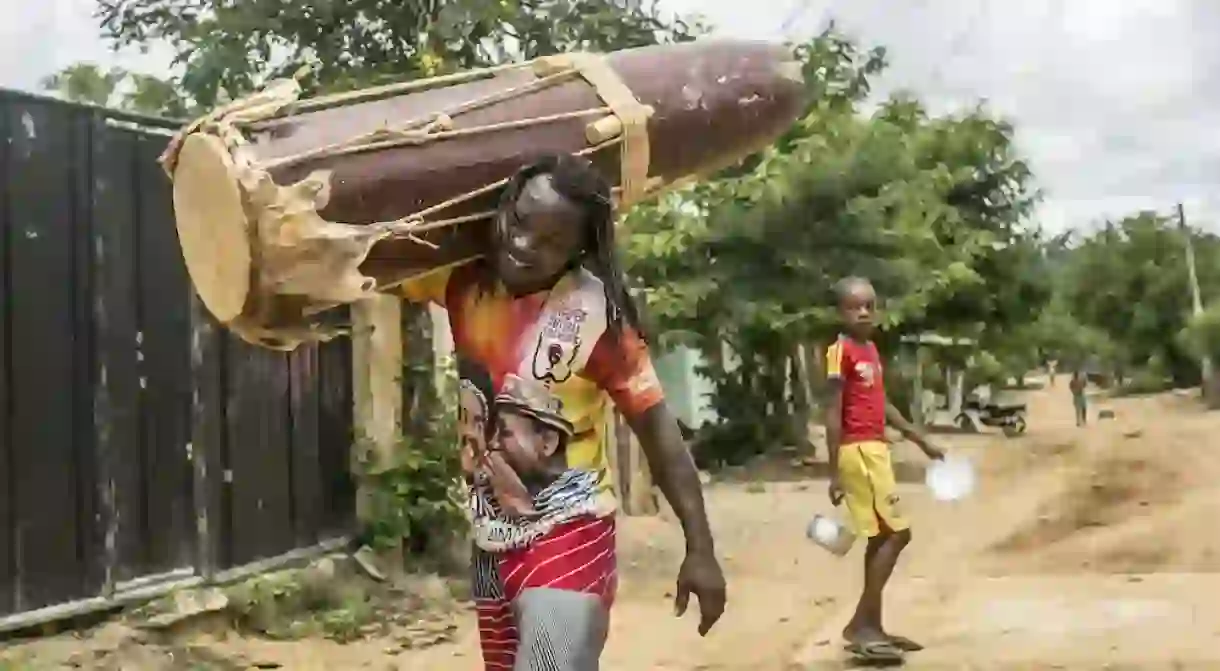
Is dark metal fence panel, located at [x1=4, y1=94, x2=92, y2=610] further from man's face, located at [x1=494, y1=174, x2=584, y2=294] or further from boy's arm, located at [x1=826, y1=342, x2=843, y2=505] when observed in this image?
man's face, located at [x1=494, y1=174, x2=584, y2=294]

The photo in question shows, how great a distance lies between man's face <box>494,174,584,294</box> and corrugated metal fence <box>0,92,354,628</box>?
312 cm

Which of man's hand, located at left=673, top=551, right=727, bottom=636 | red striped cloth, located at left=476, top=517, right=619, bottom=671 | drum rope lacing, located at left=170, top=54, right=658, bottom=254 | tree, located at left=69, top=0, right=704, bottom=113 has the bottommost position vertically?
man's hand, located at left=673, top=551, right=727, bottom=636

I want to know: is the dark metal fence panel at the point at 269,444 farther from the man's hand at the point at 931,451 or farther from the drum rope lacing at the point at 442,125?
the drum rope lacing at the point at 442,125

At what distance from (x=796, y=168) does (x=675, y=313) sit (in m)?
2.06

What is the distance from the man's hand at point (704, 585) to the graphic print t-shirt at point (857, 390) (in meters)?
3.09

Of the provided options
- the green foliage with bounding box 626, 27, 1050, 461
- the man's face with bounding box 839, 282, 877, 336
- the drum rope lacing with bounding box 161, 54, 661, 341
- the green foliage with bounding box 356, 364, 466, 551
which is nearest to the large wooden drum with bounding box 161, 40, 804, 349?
the drum rope lacing with bounding box 161, 54, 661, 341

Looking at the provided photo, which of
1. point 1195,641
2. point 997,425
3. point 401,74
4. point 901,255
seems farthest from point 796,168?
point 997,425

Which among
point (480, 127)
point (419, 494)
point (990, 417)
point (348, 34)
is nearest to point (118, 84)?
point (348, 34)

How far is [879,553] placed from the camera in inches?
232

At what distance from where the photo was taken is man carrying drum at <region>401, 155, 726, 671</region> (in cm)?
267

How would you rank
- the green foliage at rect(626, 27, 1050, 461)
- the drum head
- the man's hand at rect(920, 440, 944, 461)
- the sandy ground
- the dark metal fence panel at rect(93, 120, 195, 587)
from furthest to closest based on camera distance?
1. the green foliage at rect(626, 27, 1050, 461)
2. the man's hand at rect(920, 440, 944, 461)
3. the sandy ground
4. the dark metal fence panel at rect(93, 120, 195, 587)
5. the drum head

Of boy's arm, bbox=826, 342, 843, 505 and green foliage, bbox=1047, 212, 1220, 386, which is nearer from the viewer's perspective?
boy's arm, bbox=826, 342, 843, 505

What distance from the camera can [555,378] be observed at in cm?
271

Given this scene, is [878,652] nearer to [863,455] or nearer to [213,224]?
[863,455]
